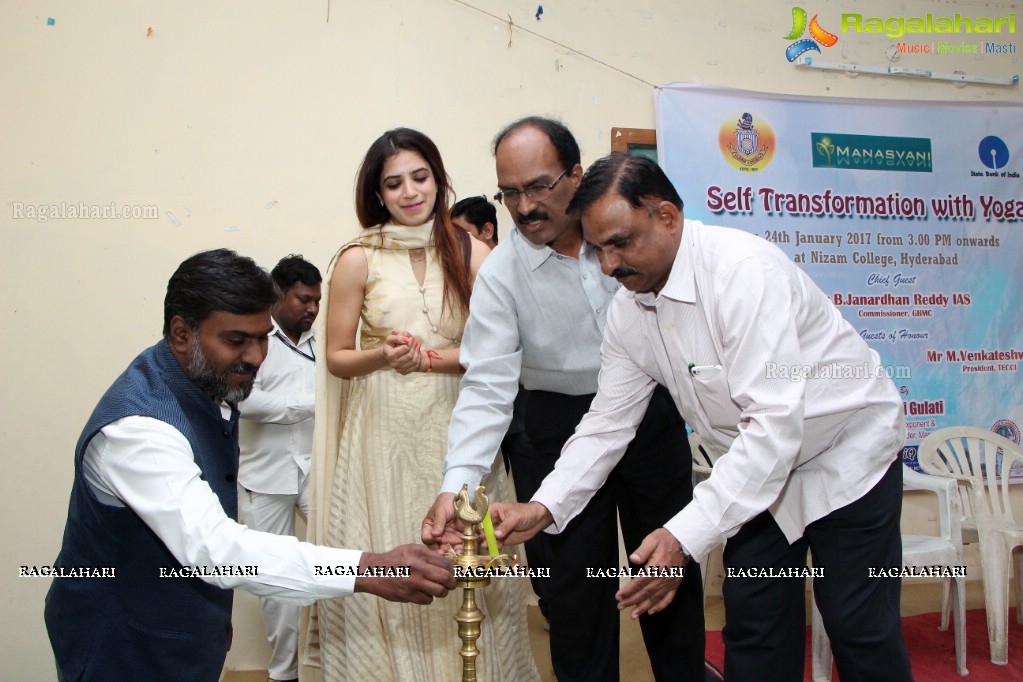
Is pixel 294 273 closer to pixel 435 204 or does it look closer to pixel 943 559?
pixel 435 204

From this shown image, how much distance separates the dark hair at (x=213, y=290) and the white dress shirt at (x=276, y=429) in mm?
1551

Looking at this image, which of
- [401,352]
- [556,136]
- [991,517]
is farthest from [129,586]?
[991,517]

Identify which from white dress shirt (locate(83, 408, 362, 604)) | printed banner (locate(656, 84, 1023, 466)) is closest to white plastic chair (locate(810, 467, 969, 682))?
printed banner (locate(656, 84, 1023, 466))

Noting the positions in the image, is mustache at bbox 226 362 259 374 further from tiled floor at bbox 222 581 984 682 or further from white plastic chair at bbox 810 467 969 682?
white plastic chair at bbox 810 467 969 682

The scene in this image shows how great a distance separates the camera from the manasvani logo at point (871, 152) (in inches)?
179

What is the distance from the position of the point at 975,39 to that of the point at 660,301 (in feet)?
13.2

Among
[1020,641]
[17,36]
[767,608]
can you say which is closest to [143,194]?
[17,36]

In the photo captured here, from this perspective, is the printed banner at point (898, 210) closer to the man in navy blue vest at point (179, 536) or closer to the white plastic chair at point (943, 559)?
the white plastic chair at point (943, 559)

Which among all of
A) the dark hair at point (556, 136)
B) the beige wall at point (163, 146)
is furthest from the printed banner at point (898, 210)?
the dark hair at point (556, 136)

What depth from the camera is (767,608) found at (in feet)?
6.44

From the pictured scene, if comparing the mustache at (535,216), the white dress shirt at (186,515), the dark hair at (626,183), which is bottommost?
the white dress shirt at (186,515)

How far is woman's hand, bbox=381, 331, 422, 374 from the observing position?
7.98ft

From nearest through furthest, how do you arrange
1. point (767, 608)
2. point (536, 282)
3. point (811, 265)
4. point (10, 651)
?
point (767, 608) < point (536, 282) < point (10, 651) < point (811, 265)

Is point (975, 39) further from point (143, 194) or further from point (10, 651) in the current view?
point (10, 651)
